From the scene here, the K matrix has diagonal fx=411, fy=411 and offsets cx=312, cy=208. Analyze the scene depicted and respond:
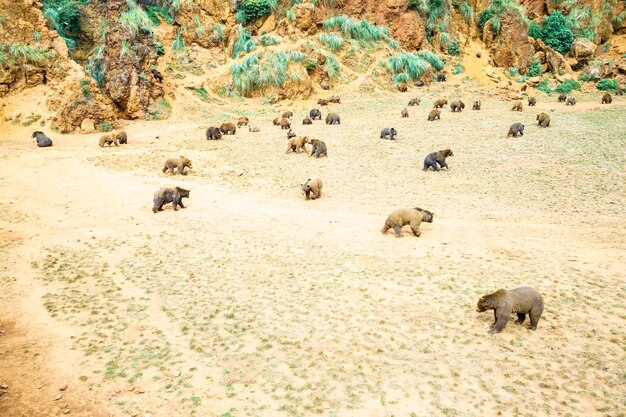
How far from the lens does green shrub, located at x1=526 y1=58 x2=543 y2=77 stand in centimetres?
4209

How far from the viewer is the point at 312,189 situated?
1520 cm

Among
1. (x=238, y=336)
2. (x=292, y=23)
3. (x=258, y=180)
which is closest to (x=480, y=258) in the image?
(x=238, y=336)

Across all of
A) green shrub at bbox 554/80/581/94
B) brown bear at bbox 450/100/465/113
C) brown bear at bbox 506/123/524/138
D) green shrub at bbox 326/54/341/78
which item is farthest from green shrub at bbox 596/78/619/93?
green shrub at bbox 326/54/341/78

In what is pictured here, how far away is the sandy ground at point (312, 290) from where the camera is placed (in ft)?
18.8

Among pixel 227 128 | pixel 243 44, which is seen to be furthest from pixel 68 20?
pixel 227 128

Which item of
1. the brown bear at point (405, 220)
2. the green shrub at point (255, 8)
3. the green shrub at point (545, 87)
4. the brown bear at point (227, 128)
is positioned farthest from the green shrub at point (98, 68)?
the green shrub at point (545, 87)

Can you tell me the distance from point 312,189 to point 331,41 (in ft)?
101

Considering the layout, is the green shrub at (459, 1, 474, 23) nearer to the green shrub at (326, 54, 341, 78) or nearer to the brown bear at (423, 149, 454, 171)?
the green shrub at (326, 54, 341, 78)

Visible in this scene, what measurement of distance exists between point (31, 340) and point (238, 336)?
357 centimetres

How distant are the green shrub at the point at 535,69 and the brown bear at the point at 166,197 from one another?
41197 millimetres

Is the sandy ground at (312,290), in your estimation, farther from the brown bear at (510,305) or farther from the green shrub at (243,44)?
the green shrub at (243,44)

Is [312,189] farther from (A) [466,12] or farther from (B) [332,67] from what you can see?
(A) [466,12]

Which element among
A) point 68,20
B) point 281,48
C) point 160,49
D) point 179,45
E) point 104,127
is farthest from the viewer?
point 179,45

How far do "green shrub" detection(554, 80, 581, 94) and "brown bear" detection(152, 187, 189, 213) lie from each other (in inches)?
1458
